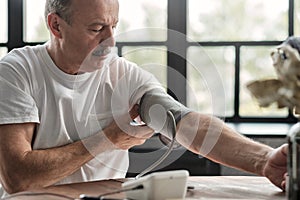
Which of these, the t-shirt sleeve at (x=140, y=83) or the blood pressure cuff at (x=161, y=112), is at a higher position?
the t-shirt sleeve at (x=140, y=83)

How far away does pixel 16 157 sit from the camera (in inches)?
78.7

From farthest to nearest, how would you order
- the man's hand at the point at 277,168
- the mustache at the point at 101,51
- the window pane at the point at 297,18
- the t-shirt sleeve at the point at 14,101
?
1. the window pane at the point at 297,18
2. the mustache at the point at 101,51
3. the t-shirt sleeve at the point at 14,101
4. the man's hand at the point at 277,168

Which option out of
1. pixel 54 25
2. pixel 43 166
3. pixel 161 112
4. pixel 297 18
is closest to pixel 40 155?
pixel 43 166

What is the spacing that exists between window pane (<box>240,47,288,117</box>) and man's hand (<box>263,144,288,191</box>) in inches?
71.8

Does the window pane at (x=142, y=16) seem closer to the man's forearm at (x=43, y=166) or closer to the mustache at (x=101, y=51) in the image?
the mustache at (x=101, y=51)

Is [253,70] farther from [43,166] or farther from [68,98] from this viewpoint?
[43,166]

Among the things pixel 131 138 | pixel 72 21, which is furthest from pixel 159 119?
pixel 72 21

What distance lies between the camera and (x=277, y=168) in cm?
184

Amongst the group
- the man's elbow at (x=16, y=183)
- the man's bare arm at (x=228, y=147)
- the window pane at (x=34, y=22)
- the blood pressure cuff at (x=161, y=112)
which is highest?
the window pane at (x=34, y=22)

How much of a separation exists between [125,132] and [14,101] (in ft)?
1.19

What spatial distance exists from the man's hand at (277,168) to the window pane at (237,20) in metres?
1.88

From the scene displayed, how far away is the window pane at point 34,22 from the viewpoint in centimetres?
379

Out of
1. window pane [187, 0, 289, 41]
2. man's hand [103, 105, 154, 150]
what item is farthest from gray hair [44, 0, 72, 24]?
window pane [187, 0, 289, 41]

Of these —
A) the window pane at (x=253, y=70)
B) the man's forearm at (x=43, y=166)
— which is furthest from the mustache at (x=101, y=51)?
the window pane at (x=253, y=70)
